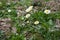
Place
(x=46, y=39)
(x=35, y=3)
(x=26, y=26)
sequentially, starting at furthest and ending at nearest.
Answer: (x=35, y=3) < (x=26, y=26) < (x=46, y=39)

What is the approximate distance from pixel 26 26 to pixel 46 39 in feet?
1.89

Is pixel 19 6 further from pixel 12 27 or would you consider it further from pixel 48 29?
pixel 48 29

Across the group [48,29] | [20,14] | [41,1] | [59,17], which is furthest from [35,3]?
[48,29]

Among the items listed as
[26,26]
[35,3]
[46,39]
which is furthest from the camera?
[35,3]

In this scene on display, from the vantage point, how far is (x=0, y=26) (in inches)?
165

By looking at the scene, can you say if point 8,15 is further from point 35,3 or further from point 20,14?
point 35,3

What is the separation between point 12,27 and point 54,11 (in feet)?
2.97

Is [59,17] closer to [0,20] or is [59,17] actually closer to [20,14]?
[20,14]

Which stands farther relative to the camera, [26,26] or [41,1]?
[41,1]

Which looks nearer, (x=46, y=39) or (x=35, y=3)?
(x=46, y=39)

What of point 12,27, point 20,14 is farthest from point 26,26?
point 20,14

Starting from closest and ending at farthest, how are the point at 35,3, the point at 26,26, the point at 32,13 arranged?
the point at 26,26
the point at 32,13
the point at 35,3

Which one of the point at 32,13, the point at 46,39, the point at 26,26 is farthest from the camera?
the point at 32,13

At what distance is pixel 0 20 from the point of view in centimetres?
439
